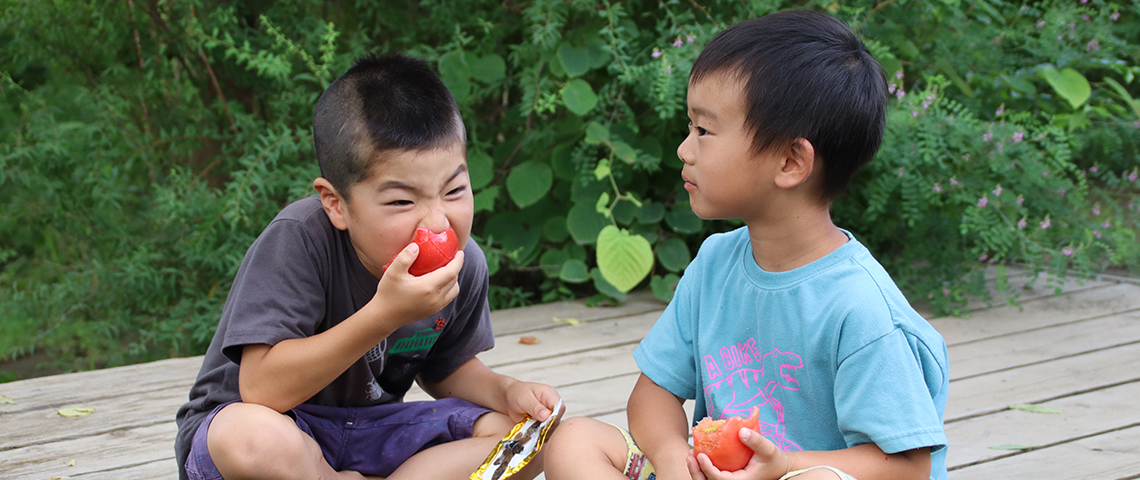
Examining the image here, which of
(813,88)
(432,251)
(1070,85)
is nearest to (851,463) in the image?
(813,88)

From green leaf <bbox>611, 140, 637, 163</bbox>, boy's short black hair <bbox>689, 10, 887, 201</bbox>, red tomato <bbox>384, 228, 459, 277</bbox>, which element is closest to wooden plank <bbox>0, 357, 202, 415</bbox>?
red tomato <bbox>384, 228, 459, 277</bbox>

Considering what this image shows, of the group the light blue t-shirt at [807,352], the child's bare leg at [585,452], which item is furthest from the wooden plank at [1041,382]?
the child's bare leg at [585,452]

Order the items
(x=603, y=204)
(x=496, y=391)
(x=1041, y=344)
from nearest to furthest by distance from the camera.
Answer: (x=496, y=391), (x=1041, y=344), (x=603, y=204)

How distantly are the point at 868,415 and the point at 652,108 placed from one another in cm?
227

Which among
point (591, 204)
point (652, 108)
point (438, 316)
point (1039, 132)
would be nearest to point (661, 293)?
point (591, 204)

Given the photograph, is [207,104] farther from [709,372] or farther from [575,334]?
[709,372]

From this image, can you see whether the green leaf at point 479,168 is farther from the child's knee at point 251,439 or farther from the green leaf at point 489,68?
the child's knee at point 251,439

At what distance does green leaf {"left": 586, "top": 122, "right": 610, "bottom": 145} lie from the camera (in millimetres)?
3086

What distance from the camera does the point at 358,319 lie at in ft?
4.45

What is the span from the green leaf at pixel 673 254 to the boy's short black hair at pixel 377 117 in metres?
1.80

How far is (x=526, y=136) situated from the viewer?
11.1ft

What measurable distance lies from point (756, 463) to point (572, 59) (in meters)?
2.18

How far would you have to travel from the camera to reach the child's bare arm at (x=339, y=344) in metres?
1.34

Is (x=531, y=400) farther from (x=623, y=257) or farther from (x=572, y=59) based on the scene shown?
(x=572, y=59)
